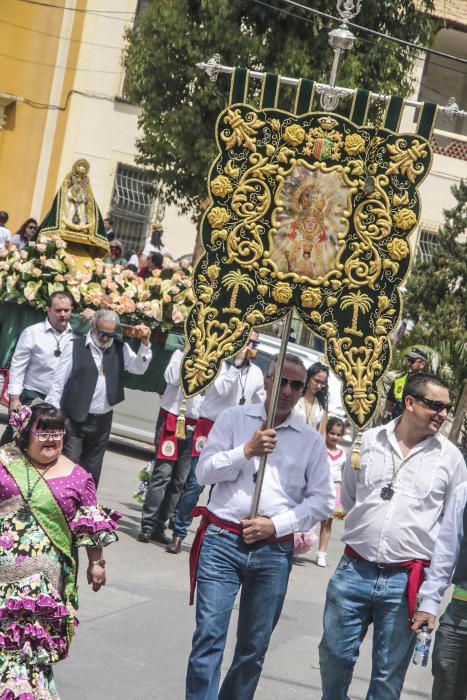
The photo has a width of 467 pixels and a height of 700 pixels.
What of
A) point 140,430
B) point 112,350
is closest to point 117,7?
point 140,430

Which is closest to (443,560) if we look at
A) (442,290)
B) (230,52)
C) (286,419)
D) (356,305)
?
(286,419)

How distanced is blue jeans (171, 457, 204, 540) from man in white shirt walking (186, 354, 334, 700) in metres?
4.55

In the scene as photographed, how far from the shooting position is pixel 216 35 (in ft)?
67.8

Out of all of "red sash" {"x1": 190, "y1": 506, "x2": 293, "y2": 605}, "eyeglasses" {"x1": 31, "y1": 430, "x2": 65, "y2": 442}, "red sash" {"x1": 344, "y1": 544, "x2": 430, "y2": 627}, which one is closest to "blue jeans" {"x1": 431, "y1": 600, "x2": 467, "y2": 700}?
"red sash" {"x1": 344, "y1": 544, "x2": 430, "y2": 627}

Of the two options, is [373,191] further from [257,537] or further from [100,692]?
[100,692]

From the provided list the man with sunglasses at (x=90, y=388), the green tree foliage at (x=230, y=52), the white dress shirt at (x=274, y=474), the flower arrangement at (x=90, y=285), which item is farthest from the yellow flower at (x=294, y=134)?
the green tree foliage at (x=230, y=52)

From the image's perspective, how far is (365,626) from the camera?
6422 millimetres

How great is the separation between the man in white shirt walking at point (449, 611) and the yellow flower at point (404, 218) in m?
1.50

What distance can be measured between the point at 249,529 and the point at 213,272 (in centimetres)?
133

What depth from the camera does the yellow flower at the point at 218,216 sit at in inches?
263

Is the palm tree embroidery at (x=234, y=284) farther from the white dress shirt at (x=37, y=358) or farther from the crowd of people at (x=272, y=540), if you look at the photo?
the white dress shirt at (x=37, y=358)

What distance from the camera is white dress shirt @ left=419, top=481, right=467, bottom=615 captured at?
6008 mm

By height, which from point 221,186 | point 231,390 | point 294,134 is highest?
point 294,134

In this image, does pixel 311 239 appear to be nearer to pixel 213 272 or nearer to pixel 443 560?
pixel 213 272
